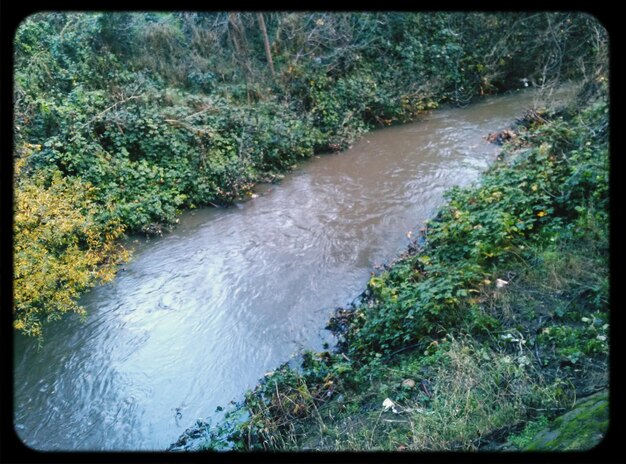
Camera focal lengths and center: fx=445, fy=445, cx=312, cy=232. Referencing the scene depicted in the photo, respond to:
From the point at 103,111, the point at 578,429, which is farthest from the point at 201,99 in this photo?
the point at 578,429

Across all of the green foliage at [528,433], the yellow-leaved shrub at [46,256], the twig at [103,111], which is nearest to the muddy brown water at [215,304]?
the yellow-leaved shrub at [46,256]

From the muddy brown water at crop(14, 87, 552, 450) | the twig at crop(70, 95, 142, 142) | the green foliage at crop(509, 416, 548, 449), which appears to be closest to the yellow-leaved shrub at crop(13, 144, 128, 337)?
the muddy brown water at crop(14, 87, 552, 450)

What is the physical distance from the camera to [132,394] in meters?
4.57

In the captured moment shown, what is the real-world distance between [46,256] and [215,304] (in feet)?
6.87

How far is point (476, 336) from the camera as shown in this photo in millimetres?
3822

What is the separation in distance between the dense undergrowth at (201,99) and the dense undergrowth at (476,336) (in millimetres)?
150

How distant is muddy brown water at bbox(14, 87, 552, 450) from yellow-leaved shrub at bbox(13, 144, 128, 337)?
484mm

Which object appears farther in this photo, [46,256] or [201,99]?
[201,99]

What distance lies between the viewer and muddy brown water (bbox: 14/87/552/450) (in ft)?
14.4

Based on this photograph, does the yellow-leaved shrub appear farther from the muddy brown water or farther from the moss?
the moss

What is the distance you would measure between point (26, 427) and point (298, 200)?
6.03m

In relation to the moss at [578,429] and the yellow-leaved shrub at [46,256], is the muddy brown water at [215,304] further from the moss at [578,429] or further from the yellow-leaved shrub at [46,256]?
the moss at [578,429]

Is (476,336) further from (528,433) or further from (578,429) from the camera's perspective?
(578,429)

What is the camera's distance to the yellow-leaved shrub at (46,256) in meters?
4.77
